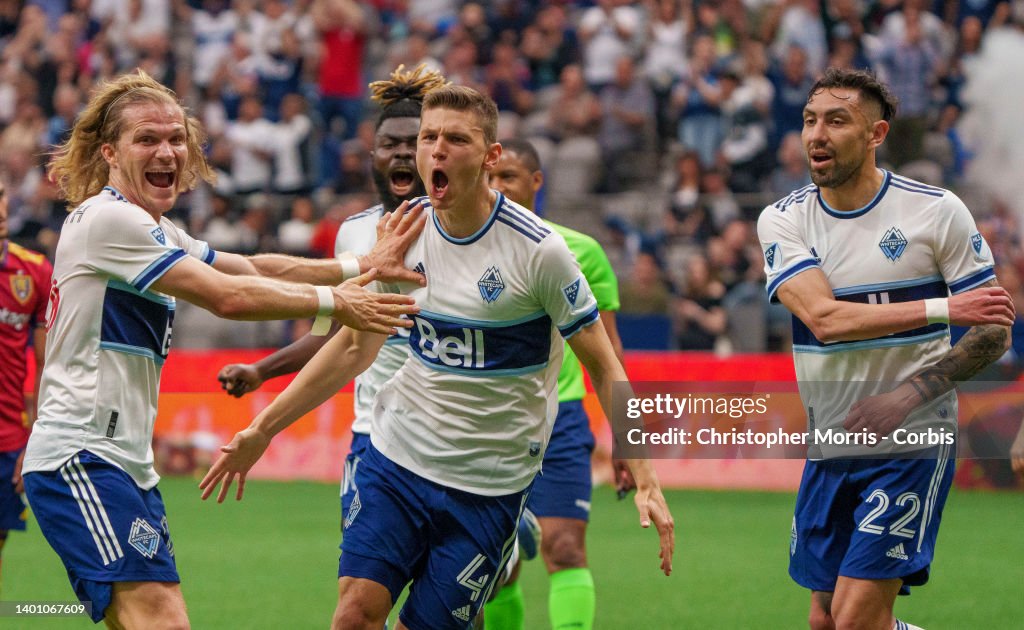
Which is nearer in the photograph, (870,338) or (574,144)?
(870,338)

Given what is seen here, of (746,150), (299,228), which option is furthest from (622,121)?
(299,228)

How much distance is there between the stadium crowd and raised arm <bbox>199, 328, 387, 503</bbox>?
9883 millimetres

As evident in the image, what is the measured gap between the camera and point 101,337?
5.33 meters

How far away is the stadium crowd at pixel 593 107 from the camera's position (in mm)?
16734

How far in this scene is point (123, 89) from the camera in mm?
5734

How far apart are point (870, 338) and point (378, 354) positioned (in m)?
2.37

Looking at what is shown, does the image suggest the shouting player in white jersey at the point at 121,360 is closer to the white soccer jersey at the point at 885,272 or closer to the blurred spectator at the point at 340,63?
the white soccer jersey at the point at 885,272

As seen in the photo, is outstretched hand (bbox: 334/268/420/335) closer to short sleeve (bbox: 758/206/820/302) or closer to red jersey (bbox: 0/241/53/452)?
short sleeve (bbox: 758/206/820/302)

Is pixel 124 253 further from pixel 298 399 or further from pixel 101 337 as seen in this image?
pixel 298 399

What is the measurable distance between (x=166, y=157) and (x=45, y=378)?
989 mm

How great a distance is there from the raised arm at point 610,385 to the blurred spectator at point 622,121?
1281cm

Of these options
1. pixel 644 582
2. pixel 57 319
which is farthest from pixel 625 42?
pixel 57 319

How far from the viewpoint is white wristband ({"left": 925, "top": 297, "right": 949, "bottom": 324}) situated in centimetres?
578

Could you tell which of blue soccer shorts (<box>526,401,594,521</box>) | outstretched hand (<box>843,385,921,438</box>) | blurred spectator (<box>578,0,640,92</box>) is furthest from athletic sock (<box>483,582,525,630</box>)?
blurred spectator (<box>578,0,640,92</box>)
